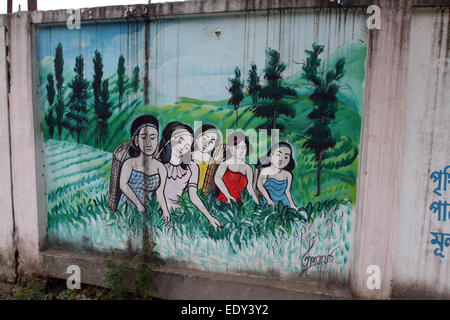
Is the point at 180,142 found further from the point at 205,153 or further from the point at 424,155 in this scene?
the point at 424,155

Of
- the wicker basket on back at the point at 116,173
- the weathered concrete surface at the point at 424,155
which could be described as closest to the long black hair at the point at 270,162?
the weathered concrete surface at the point at 424,155

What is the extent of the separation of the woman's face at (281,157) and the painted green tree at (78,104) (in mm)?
2325

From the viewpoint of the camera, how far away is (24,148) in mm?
3973

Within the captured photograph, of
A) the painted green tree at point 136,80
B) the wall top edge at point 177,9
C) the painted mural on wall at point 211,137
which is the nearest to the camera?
the wall top edge at point 177,9

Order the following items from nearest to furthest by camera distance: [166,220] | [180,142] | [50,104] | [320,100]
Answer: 1. [320,100]
2. [180,142]
3. [166,220]
4. [50,104]

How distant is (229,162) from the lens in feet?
11.6

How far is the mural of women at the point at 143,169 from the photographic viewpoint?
371cm

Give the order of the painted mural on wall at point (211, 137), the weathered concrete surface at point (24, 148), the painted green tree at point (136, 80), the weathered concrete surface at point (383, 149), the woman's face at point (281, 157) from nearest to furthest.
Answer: the weathered concrete surface at point (383, 149), the painted mural on wall at point (211, 137), the woman's face at point (281, 157), the painted green tree at point (136, 80), the weathered concrete surface at point (24, 148)

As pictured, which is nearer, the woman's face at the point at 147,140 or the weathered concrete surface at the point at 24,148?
the woman's face at the point at 147,140

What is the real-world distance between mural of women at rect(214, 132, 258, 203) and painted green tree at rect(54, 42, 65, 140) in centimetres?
214

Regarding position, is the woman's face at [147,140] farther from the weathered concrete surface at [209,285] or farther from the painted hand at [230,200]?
the weathered concrete surface at [209,285]
